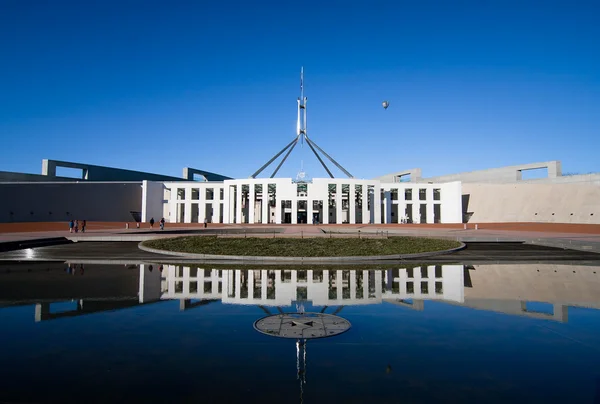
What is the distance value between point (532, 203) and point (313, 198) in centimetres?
2785

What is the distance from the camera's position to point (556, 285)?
388 inches

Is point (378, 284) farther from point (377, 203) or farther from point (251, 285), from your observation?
point (377, 203)

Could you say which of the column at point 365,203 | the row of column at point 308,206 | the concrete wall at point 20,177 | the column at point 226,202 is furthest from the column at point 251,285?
the concrete wall at point 20,177

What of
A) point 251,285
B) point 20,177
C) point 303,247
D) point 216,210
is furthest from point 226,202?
point 251,285

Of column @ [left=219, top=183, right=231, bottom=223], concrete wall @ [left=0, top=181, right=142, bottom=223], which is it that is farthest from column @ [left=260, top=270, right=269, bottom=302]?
concrete wall @ [left=0, top=181, right=142, bottom=223]

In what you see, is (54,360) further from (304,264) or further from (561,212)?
(561,212)

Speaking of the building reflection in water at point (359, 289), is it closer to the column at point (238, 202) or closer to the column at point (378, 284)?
the column at point (378, 284)

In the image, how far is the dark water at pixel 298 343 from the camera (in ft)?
13.2

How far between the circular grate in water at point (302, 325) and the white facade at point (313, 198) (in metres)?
41.6

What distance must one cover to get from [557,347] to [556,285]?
5.39 metres

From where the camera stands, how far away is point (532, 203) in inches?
1887

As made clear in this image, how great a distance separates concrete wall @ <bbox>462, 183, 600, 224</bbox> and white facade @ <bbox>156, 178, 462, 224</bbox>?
4.45m

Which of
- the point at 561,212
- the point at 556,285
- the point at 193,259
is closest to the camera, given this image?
the point at 556,285

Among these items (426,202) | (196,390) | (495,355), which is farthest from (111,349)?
(426,202)
